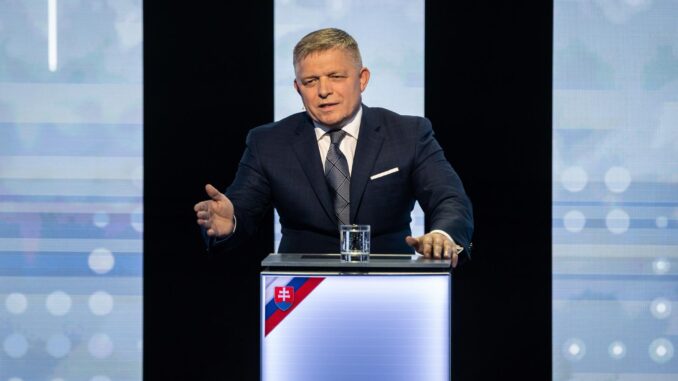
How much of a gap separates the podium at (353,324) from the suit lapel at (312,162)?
806mm

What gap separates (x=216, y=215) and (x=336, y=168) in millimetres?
513

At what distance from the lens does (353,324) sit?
84.1 inches

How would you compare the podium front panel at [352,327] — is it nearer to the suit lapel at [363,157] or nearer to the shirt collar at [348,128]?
the suit lapel at [363,157]

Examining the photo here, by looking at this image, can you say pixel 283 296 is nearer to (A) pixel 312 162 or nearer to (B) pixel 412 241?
(B) pixel 412 241

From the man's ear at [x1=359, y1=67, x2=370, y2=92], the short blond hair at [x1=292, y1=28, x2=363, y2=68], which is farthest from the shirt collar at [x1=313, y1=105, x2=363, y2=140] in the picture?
the short blond hair at [x1=292, y1=28, x2=363, y2=68]

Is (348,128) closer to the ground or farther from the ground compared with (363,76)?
closer to the ground

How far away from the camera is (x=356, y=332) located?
7.02ft

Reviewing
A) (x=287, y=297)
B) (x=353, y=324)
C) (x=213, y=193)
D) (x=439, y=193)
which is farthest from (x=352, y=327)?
(x=439, y=193)

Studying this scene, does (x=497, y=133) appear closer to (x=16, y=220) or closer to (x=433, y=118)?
(x=433, y=118)

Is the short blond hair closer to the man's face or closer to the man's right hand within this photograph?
the man's face

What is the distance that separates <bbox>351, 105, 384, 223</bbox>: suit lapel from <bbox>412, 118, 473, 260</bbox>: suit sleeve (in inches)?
5.7

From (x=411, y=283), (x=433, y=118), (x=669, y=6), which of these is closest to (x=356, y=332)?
(x=411, y=283)

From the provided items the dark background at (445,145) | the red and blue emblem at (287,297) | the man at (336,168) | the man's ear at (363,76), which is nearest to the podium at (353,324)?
the red and blue emblem at (287,297)

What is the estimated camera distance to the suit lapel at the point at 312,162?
293 centimetres
